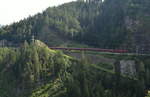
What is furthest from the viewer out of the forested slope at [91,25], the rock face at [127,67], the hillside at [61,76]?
the forested slope at [91,25]

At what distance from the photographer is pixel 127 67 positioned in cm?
8388

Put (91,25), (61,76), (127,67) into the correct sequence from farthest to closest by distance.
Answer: (91,25)
(61,76)
(127,67)

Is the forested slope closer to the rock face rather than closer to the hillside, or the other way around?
the rock face

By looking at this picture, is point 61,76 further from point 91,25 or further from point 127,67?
point 91,25

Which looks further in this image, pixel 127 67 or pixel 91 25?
pixel 91 25

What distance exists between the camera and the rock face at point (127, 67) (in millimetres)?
82938

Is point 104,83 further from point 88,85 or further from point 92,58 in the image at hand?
point 92,58

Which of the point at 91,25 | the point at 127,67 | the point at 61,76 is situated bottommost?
the point at 61,76

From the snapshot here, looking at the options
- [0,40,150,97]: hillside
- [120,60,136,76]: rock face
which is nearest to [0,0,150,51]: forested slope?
[120,60,136,76]: rock face

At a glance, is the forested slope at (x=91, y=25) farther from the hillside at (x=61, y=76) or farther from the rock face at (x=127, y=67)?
the hillside at (x=61, y=76)

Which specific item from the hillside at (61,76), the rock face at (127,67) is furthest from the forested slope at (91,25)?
the hillside at (61,76)

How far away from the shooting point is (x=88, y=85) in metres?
73.4

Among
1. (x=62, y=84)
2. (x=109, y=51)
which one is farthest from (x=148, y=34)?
(x=62, y=84)

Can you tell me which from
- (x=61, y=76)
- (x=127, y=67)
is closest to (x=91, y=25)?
(x=127, y=67)
